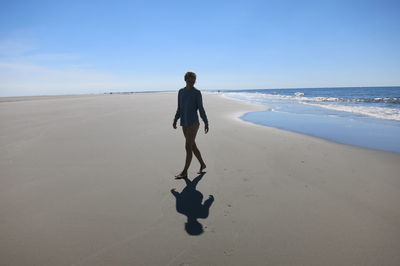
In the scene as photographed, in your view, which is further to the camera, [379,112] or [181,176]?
[379,112]

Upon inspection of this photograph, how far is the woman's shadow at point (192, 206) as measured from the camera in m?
2.89

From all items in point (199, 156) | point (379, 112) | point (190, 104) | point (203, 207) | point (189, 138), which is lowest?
point (203, 207)

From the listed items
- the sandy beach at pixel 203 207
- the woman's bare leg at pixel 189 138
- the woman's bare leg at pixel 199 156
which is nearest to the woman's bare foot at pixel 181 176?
the woman's bare leg at pixel 189 138

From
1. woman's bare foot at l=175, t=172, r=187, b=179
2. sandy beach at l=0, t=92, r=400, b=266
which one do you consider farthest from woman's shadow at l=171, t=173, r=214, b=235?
woman's bare foot at l=175, t=172, r=187, b=179

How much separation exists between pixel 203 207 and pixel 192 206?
0.53ft

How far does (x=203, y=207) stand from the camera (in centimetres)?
338

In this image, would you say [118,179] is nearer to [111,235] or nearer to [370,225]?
[111,235]

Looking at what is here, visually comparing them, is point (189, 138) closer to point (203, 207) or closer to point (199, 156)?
point (199, 156)

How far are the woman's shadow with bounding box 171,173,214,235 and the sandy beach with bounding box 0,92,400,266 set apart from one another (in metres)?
0.03

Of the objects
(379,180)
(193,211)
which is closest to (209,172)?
(193,211)

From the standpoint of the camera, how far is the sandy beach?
7.97 feet

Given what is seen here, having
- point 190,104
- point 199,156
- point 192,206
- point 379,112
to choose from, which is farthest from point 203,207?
point 379,112

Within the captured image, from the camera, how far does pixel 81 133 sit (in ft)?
28.7

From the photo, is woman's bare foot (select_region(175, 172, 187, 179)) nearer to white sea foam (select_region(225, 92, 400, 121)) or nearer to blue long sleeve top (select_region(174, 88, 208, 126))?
blue long sleeve top (select_region(174, 88, 208, 126))
